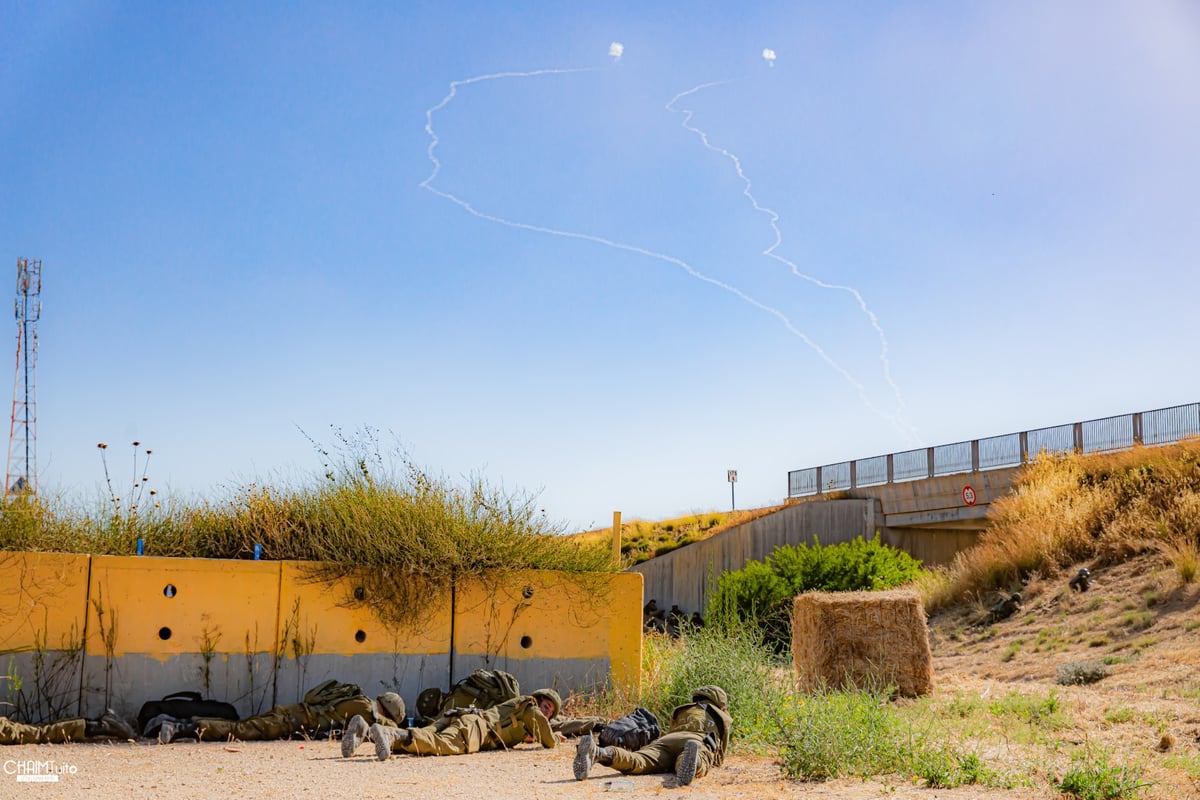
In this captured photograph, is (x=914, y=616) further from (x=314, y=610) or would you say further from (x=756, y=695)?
(x=314, y=610)

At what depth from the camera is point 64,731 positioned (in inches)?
296

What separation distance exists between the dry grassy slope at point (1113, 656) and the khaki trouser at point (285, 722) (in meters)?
5.72

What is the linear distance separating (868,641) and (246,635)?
23.1ft

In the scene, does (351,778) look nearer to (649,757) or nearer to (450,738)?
(450,738)

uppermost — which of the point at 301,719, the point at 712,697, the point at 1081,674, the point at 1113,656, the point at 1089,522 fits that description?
the point at 1089,522

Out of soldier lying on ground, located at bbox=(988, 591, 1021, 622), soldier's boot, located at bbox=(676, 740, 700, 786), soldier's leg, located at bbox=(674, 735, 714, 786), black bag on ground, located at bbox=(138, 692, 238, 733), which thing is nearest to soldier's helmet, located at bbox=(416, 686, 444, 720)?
black bag on ground, located at bbox=(138, 692, 238, 733)

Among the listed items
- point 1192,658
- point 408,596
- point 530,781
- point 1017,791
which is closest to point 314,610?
point 408,596

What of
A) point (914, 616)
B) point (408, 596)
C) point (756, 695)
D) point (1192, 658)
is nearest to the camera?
point (756, 695)

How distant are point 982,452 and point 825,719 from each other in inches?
897

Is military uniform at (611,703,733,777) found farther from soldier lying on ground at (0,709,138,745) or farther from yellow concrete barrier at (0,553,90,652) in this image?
yellow concrete barrier at (0,553,90,652)

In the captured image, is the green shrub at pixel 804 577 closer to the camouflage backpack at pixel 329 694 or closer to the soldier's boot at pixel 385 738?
the camouflage backpack at pixel 329 694

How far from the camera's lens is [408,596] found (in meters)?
8.96

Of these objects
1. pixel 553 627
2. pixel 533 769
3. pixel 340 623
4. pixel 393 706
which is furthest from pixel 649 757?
pixel 340 623

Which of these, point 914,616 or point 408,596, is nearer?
point 408,596
